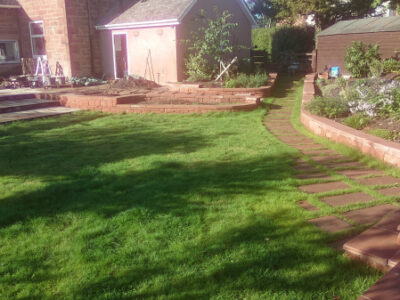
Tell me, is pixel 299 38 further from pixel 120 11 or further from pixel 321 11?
pixel 120 11

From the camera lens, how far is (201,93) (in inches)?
485

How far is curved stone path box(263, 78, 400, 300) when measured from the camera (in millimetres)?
2893

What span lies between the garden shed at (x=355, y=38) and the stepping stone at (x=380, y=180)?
497 inches

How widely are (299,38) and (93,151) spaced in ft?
66.5

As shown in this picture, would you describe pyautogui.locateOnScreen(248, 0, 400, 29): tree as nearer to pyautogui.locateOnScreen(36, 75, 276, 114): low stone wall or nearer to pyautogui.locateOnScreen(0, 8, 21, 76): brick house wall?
pyautogui.locateOnScreen(36, 75, 276, 114): low stone wall

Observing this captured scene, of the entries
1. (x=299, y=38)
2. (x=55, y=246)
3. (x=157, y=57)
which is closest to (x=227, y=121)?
(x=55, y=246)

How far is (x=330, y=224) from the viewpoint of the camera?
11.5ft

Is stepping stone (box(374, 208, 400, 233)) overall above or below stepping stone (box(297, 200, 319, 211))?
above

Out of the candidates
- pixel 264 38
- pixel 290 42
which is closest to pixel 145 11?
pixel 290 42

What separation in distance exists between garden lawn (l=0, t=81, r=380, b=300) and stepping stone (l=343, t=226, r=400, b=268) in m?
0.10

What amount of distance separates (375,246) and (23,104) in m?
11.0

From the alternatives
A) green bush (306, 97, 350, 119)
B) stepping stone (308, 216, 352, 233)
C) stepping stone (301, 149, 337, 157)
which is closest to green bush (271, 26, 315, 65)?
green bush (306, 97, 350, 119)

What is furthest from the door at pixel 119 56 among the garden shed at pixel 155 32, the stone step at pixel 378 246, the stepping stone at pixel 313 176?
the stone step at pixel 378 246

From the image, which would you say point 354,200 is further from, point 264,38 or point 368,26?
point 264,38
